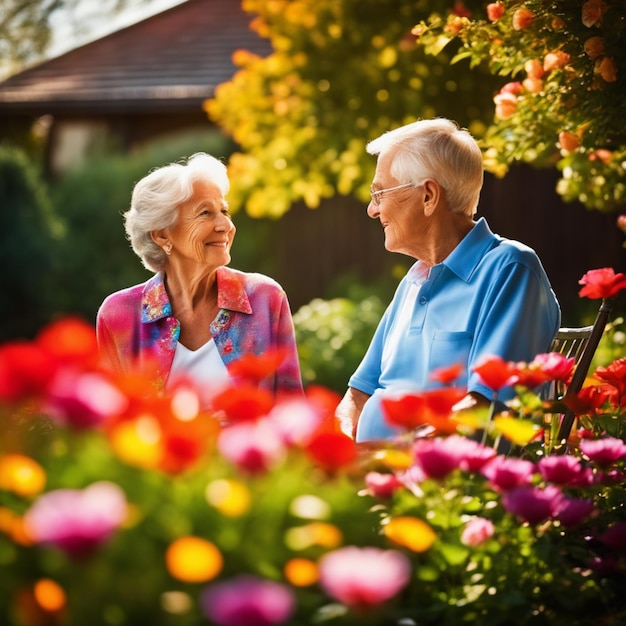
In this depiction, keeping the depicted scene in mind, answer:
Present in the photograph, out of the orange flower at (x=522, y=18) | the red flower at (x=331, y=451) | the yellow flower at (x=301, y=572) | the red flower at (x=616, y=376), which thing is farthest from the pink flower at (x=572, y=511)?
the orange flower at (x=522, y=18)

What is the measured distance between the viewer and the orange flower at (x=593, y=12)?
2877 mm

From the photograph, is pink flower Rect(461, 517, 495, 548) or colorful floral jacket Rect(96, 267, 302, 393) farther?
colorful floral jacket Rect(96, 267, 302, 393)

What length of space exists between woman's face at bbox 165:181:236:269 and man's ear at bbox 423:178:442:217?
2.32ft

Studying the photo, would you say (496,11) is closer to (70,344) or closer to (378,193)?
(378,193)

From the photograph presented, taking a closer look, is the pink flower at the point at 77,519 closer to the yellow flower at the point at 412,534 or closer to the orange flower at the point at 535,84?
the yellow flower at the point at 412,534

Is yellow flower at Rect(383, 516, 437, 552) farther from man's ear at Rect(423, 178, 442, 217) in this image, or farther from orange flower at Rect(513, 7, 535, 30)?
orange flower at Rect(513, 7, 535, 30)

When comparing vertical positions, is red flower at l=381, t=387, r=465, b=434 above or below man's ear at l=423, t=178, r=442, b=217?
below

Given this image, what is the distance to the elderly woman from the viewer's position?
321 centimetres

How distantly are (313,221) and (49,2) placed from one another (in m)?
8.68

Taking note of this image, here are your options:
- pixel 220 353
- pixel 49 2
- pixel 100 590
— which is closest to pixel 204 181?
pixel 220 353

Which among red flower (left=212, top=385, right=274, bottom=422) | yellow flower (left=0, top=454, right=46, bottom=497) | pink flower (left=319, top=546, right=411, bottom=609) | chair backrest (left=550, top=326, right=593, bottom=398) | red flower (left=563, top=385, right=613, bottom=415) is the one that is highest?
yellow flower (left=0, top=454, right=46, bottom=497)

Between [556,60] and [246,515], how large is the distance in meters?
2.30

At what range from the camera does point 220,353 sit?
320cm

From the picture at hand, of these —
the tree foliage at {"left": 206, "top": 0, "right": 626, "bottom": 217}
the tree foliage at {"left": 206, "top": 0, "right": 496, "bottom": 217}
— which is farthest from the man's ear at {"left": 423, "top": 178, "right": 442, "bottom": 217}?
the tree foliage at {"left": 206, "top": 0, "right": 496, "bottom": 217}
